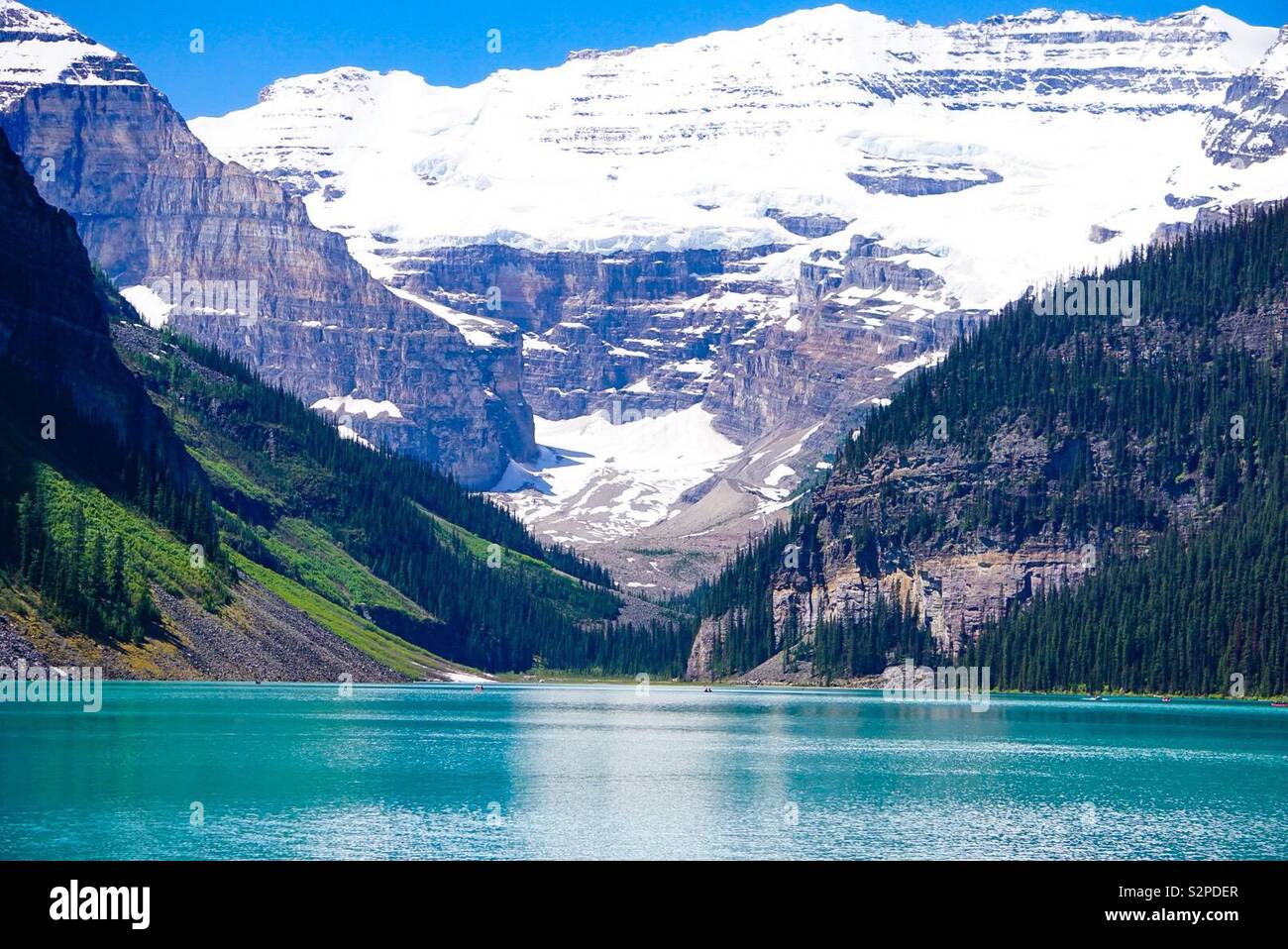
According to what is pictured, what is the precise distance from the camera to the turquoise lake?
357 feet

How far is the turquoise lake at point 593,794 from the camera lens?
109 meters

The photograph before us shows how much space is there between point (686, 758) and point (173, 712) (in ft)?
174

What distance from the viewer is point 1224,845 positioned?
11344 centimetres

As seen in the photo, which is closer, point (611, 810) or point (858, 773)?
point (611, 810)

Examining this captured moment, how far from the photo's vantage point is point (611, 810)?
124688 mm

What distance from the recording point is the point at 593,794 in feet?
437
